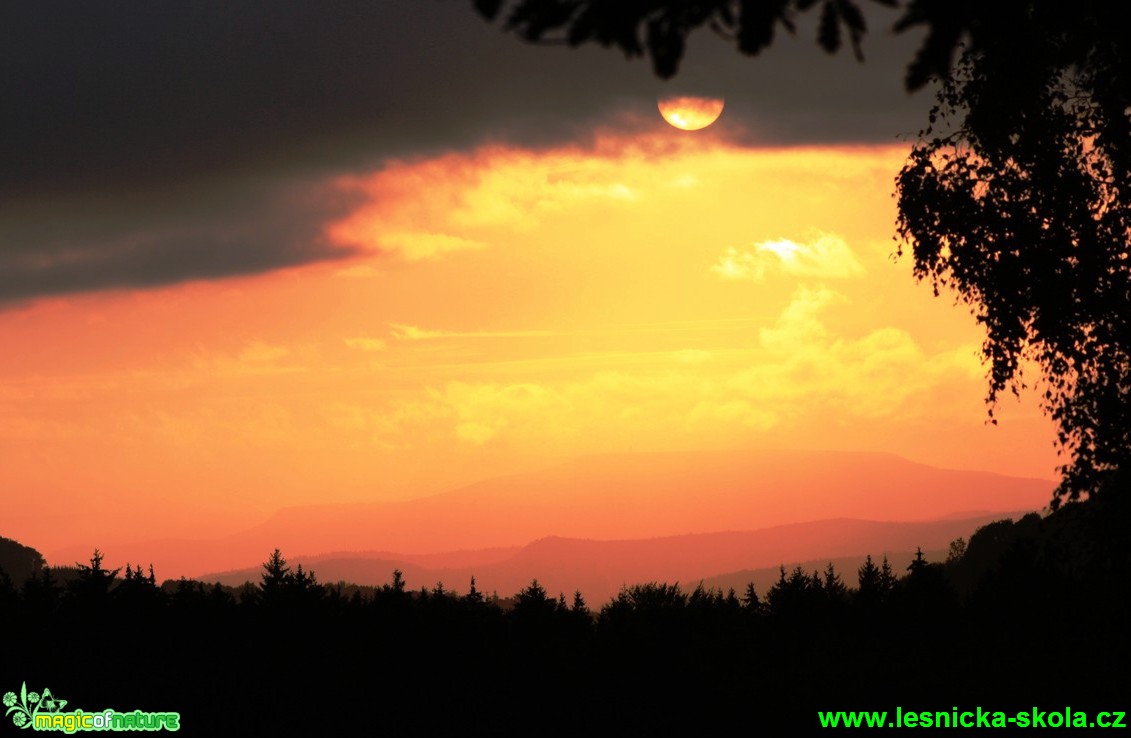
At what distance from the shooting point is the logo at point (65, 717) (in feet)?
76.7

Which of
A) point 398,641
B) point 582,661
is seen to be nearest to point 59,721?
point 398,641

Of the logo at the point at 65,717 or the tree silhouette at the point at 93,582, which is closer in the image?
the logo at the point at 65,717

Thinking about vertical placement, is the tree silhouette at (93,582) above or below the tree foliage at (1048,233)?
below

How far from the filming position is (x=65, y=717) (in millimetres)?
23641

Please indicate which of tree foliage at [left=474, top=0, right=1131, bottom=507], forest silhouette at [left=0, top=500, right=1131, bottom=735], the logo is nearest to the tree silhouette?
forest silhouette at [left=0, top=500, right=1131, bottom=735]

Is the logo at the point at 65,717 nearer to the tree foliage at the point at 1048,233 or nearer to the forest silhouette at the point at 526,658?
the forest silhouette at the point at 526,658

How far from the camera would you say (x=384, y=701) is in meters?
25.7

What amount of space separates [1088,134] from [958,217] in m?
2.57

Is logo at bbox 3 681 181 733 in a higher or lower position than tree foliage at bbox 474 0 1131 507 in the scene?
lower

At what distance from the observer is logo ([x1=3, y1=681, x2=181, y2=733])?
23.4 meters

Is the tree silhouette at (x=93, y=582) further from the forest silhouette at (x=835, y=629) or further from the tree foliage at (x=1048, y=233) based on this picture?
the tree foliage at (x=1048, y=233)

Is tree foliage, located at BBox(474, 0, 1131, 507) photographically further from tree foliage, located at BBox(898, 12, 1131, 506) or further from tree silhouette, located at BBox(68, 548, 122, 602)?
tree silhouette, located at BBox(68, 548, 122, 602)

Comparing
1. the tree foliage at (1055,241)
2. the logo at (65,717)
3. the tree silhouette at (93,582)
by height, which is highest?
the tree foliage at (1055,241)

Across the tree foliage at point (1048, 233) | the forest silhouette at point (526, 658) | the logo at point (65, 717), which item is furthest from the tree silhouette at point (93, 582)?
the tree foliage at point (1048, 233)
